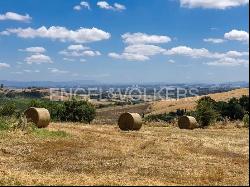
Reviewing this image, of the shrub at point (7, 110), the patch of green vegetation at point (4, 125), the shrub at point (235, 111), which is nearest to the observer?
the patch of green vegetation at point (4, 125)

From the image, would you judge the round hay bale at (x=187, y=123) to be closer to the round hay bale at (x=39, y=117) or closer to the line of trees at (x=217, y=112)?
the line of trees at (x=217, y=112)

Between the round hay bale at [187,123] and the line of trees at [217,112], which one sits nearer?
the round hay bale at [187,123]

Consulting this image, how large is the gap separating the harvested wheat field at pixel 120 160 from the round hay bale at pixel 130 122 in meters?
6.08

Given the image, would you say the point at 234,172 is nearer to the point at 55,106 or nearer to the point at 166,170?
the point at 166,170

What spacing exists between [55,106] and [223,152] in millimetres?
36698

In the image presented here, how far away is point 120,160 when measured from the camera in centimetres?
2238

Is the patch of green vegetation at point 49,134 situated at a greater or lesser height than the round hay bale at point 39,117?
lesser

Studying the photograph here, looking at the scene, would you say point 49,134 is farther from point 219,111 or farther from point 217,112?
point 219,111

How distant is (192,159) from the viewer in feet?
75.5

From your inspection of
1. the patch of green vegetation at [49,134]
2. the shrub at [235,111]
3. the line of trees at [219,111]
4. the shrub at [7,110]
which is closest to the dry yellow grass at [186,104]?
the line of trees at [219,111]

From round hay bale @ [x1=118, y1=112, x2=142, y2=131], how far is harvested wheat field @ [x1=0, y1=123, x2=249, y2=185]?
20.0 feet

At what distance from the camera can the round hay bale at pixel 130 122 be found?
39531 mm

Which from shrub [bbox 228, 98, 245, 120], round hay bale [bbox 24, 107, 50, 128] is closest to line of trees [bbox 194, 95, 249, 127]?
shrub [bbox 228, 98, 245, 120]

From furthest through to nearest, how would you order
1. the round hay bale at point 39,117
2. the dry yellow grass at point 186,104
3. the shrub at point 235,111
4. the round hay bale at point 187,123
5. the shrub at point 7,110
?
the dry yellow grass at point 186,104 < the shrub at point 235,111 < the shrub at point 7,110 < the round hay bale at point 187,123 < the round hay bale at point 39,117
